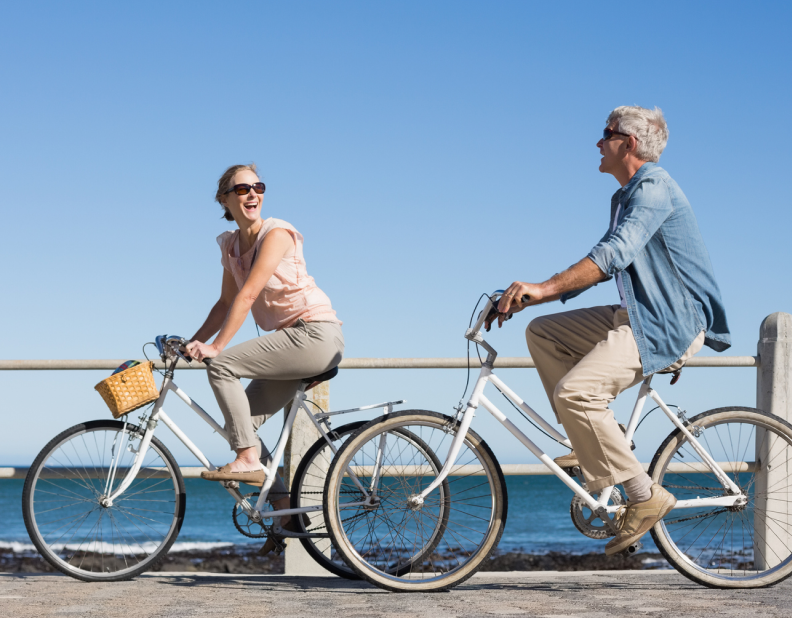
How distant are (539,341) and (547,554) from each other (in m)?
30.1

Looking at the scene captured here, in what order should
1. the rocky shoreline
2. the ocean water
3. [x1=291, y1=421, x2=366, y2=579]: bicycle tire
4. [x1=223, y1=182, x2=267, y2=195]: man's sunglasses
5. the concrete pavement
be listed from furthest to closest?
1. the ocean water
2. the rocky shoreline
3. [x1=291, y1=421, x2=366, y2=579]: bicycle tire
4. [x1=223, y1=182, x2=267, y2=195]: man's sunglasses
5. the concrete pavement

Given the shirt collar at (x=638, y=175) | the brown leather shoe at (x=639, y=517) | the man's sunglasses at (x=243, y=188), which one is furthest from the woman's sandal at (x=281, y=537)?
the shirt collar at (x=638, y=175)

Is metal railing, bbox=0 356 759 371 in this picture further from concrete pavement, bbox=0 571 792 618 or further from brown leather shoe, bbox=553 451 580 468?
concrete pavement, bbox=0 571 792 618

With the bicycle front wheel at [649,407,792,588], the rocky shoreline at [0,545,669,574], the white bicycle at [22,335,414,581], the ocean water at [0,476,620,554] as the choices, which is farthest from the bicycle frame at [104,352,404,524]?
the ocean water at [0,476,620,554]

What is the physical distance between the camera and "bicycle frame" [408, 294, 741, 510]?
11.6ft

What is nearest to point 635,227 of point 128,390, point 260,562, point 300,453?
point 300,453

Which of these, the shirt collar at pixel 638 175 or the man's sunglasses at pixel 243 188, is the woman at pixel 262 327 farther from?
the shirt collar at pixel 638 175

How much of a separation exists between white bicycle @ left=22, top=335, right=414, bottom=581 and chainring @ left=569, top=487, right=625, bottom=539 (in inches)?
27.7

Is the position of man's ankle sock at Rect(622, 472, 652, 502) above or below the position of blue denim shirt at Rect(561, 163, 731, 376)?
below

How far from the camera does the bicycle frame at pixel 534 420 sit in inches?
139

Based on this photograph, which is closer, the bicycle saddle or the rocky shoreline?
the bicycle saddle

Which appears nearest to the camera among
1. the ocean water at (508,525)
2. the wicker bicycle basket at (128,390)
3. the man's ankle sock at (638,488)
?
the man's ankle sock at (638,488)

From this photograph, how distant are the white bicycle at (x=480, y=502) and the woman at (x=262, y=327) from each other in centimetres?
49

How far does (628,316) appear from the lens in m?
3.52
